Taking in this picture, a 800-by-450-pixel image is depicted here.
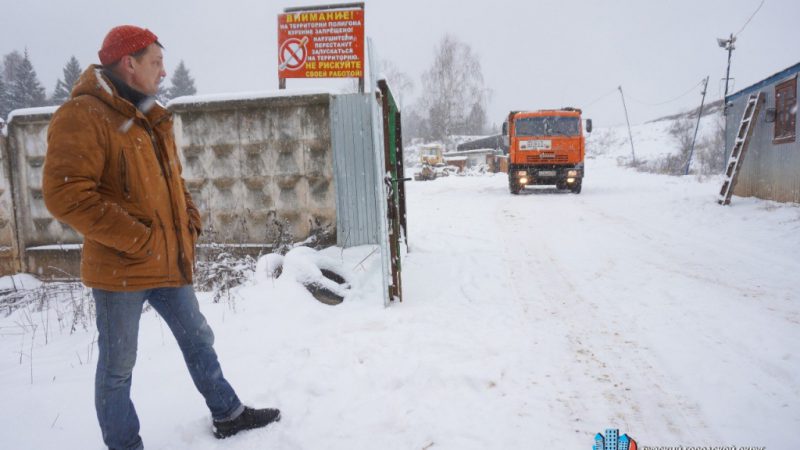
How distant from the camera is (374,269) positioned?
4.97 m

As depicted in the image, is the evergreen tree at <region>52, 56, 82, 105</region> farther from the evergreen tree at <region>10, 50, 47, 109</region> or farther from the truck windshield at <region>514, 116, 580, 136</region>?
the truck windshield at <region>514, 116, 580, 136</region>

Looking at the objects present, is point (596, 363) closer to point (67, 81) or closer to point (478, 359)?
point (478, 359)

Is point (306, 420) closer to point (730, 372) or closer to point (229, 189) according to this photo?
point (730, 372)

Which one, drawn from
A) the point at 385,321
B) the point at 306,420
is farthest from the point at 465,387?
the point at 385,321

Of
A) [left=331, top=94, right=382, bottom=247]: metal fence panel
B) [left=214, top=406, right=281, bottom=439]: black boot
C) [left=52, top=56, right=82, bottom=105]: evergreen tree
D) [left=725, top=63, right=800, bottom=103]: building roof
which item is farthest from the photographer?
[left=52, top=56, right=82, bottom=105]: evergreen tree

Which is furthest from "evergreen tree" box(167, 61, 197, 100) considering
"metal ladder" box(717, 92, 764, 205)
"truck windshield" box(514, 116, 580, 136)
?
"metal ladder" box(717, 92, 764, 205)

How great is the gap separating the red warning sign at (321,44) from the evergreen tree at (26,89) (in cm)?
4649

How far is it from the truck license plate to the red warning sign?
774cm

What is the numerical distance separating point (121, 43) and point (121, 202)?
70 cm

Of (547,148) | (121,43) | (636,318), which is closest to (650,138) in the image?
(547,148)

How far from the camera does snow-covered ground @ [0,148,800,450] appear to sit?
89.4 inches

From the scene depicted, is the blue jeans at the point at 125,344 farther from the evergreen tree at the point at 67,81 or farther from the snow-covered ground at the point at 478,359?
the evergreen tree at the point at 67,81

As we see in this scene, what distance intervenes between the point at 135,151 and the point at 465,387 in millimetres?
2214

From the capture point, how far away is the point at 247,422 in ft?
7.48
